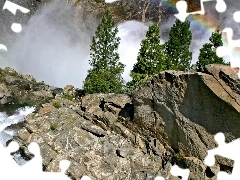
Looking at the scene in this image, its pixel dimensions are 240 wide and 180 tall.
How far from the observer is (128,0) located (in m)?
92.6

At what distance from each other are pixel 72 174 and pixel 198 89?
9.99 m

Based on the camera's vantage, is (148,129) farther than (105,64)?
No

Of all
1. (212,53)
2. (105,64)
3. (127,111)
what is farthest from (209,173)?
(105,64)

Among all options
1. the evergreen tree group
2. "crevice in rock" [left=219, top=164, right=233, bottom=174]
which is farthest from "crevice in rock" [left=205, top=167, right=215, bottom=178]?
the evergreen tree group

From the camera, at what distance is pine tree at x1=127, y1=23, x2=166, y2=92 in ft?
127

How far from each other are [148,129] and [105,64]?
18.8 m

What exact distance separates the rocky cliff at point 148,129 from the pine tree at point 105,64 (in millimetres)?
8696

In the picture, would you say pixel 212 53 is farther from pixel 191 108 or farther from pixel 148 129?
pixel 191 108

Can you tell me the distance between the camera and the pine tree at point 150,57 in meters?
38.7

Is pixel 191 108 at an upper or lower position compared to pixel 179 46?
lower
